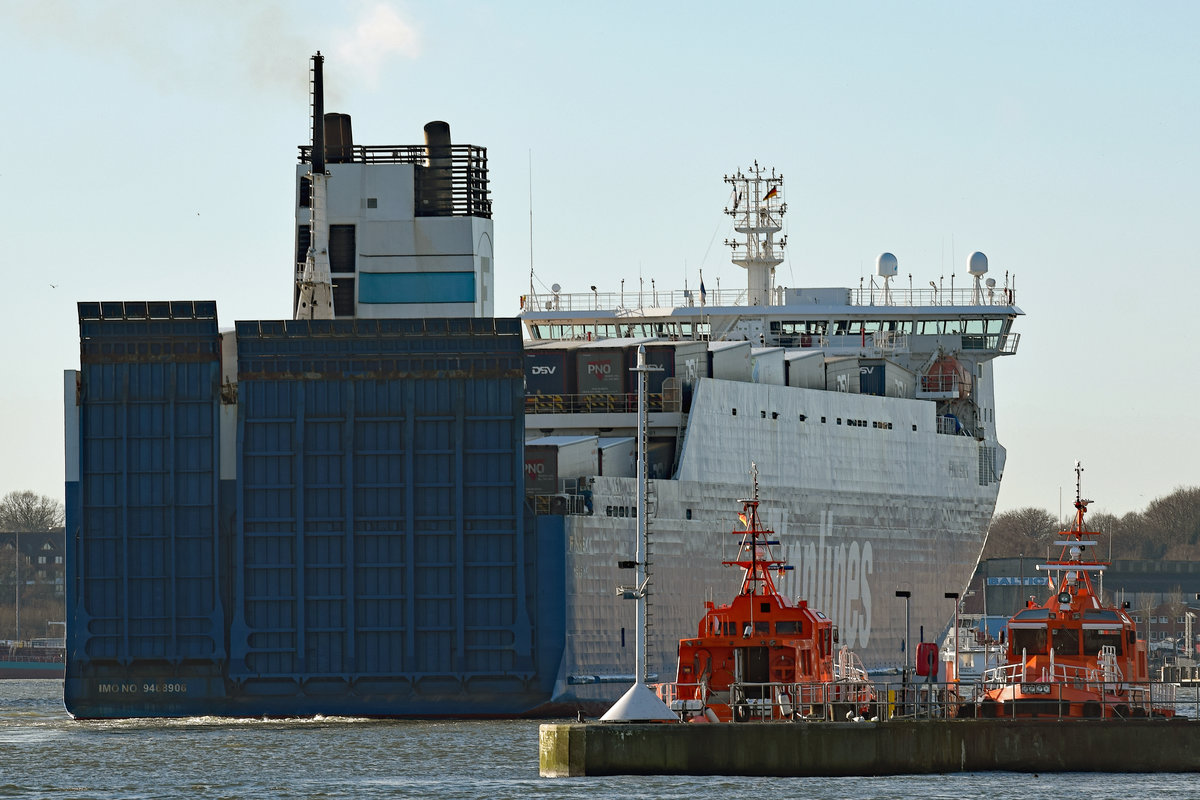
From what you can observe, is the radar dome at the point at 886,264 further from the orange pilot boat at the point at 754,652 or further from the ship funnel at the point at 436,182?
the orange pilot boat at the point at 754,652

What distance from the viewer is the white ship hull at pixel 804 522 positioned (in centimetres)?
6712

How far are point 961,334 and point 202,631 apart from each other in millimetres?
33964

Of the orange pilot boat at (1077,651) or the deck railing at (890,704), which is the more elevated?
the orange pilot boat at (1077,651)

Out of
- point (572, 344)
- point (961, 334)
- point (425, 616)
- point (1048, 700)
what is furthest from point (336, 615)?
point (961, 334)

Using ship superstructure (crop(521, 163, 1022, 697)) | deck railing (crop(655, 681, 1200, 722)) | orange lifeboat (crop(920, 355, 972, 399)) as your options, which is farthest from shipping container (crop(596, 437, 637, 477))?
deck railing (crop(655, 681, 1200, 722))

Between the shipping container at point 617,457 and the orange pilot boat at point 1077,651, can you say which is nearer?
the orange pilot boat at point 1077,651

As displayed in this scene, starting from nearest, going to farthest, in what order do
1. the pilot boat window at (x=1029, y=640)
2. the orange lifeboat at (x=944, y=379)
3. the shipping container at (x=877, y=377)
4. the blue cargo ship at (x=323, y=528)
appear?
the pilot boat window at (x=1029, y=640)
the blue cargo ship at (x=323, y=528)
the shipping container at (x=877, y=377)
the orange lifeboat at (x=944, y=379)

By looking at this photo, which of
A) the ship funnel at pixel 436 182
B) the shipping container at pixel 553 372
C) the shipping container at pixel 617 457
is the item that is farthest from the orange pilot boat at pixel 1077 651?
the ship funnel at pixel 436 182

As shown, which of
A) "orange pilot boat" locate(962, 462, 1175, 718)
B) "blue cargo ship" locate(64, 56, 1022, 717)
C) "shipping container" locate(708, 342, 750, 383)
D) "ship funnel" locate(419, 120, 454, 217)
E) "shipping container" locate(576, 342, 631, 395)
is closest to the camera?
"orange pilot boat" locate(962, 462, 1175, 718)

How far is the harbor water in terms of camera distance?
4197 centimetres

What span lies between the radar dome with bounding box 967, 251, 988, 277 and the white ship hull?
5.84m

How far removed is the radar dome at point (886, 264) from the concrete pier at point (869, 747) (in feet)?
147

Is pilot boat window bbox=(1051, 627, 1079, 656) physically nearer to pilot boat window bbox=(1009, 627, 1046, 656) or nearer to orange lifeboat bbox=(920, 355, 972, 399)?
pilot boat window bbox=(1009, 627, 1046, 656)

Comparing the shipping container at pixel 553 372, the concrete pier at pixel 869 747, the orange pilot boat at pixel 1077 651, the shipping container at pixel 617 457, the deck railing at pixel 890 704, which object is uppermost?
the shipping container at pixel 553 372
